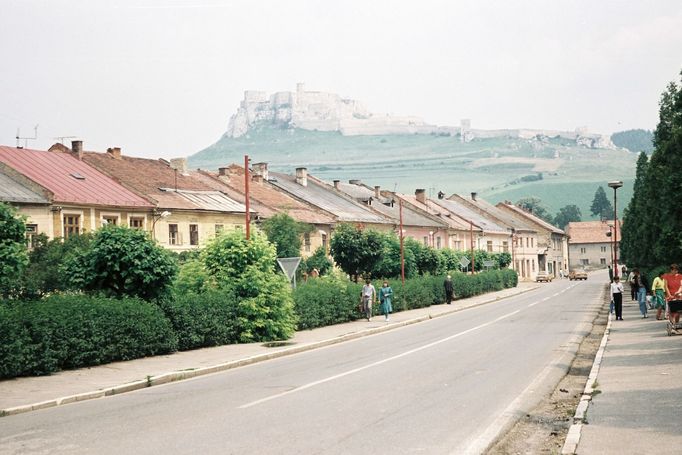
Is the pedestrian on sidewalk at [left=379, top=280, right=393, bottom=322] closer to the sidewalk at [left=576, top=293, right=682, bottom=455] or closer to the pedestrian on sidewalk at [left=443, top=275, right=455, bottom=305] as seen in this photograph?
the pedestrian on sidewalk at [left=443, top=275, right=455, bottom=305]

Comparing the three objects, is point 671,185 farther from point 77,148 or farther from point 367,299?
point 77,148

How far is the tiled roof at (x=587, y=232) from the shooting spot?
158m

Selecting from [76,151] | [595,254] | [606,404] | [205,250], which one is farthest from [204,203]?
[595,254]

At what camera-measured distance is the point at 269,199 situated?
2596 inches

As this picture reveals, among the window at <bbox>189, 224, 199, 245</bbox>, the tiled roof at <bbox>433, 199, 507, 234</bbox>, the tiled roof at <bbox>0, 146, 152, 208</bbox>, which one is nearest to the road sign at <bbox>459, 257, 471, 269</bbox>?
the window at <bbox>189, 224, 199, 245</bbox>

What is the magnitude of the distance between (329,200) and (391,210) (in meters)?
10.5

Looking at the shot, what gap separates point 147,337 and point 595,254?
485ft

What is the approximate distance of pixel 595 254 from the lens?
524ft

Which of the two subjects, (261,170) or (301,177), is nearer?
(261,170)

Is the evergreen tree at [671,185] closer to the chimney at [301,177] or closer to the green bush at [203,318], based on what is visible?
the green bush at [203,318]

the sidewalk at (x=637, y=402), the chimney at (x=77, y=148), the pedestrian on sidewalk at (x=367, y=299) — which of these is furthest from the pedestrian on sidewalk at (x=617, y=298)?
the chimney at (x=77, y=148)

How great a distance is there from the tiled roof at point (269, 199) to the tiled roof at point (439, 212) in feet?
80.5

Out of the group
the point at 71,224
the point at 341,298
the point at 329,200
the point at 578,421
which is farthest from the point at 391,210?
the point at 578,421

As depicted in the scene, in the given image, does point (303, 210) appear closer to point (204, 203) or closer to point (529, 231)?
point (204, 203)
